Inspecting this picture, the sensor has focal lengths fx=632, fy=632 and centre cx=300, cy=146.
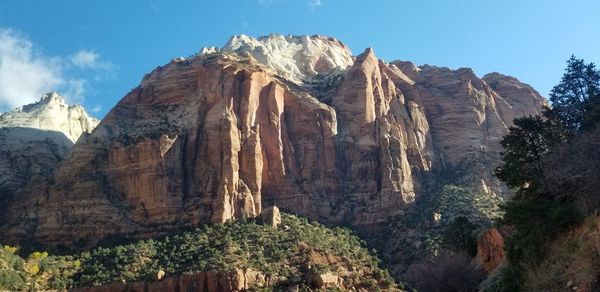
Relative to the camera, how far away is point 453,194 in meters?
86.6

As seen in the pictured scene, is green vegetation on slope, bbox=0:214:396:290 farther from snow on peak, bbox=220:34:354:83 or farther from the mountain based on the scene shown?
snow on peak, bbox=220:34:354:83

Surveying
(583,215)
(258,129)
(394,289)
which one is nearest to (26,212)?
(258,129)

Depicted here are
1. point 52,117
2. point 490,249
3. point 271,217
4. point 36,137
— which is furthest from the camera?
point 52,117

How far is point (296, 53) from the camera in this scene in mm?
140375

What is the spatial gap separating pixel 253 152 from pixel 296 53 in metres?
60.2

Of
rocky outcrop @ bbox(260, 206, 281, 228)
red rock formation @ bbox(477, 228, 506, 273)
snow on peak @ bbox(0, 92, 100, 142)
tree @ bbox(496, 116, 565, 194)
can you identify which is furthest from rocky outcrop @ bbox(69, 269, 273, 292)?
snow on peak @ bbox(0, 92, 100, 142)

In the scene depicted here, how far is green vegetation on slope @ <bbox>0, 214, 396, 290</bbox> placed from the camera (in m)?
62.8

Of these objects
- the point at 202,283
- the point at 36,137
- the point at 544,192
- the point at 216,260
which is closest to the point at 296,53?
the point at 36,137

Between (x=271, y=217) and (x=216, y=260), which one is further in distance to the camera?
(x=271, y=217)

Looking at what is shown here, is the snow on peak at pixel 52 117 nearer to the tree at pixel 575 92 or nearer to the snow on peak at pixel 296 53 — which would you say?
the snow on peak at pixel 296 53

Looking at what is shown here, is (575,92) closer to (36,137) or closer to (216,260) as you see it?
(216,260)

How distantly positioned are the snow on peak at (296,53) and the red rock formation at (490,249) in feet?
230

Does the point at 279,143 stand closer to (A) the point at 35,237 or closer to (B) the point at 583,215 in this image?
(A) the point at 35,237

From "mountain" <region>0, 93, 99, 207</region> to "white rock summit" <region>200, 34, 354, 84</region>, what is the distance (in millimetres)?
29651
